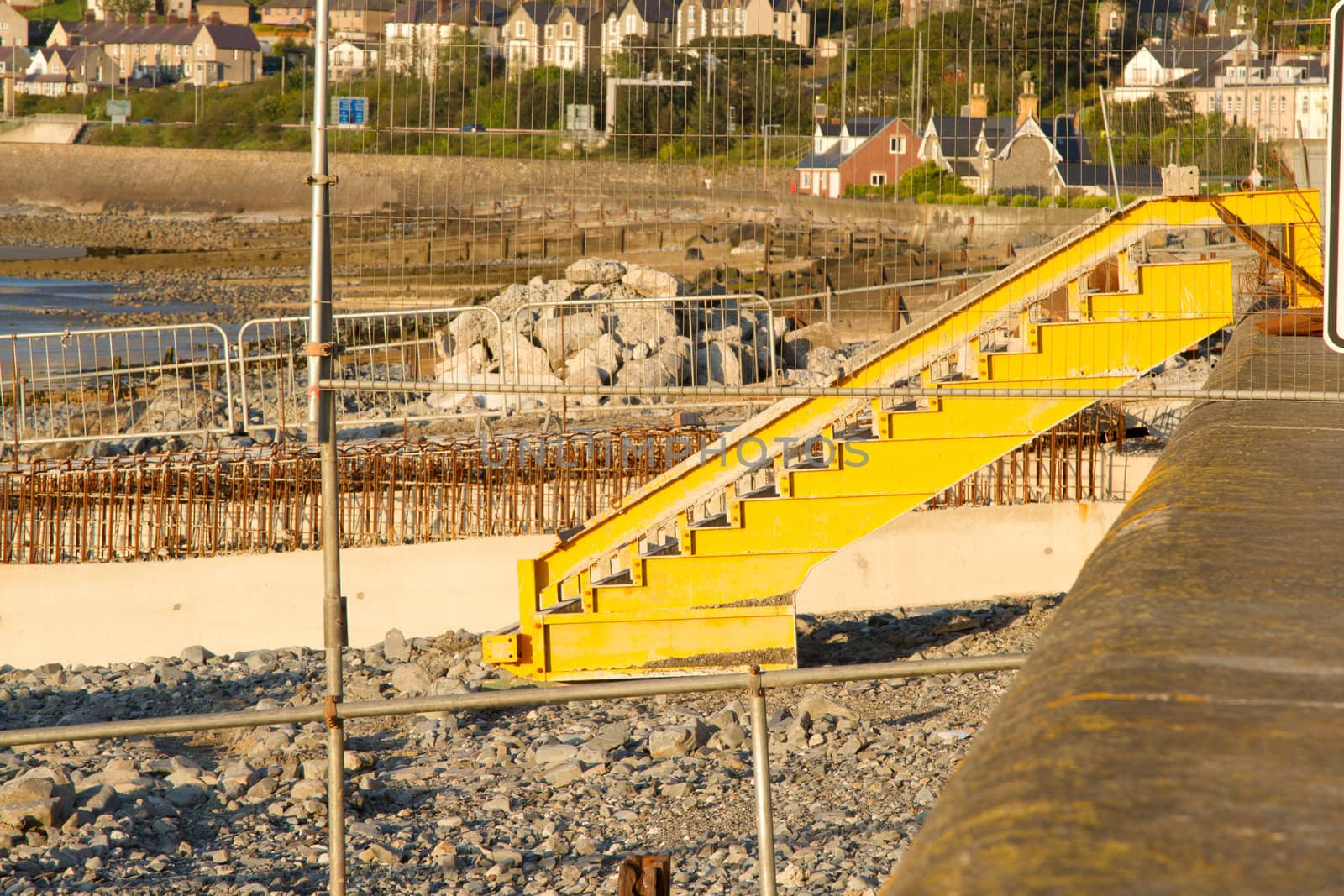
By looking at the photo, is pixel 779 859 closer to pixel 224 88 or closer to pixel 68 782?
pixel 68 782

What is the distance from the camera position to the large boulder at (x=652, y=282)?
744 inches

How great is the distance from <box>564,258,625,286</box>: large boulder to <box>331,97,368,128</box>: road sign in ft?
42.2

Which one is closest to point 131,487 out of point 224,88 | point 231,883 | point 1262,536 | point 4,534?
point 4,534

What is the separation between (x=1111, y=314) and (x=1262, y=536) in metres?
6.47

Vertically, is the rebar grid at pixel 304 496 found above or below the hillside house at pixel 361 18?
below

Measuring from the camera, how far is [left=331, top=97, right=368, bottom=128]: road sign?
21.1 feet

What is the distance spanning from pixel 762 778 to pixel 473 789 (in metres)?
3.33

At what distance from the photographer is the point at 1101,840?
1.40m

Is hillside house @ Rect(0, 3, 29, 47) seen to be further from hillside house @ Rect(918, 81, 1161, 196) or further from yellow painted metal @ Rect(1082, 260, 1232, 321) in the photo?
hillside house @ Rect(918, 81, 1161, 196)

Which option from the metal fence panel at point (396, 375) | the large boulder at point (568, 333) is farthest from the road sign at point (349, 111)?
the large boulder at point (568, 333)

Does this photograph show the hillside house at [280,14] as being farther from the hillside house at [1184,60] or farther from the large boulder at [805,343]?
the hillside house at [1184,60]

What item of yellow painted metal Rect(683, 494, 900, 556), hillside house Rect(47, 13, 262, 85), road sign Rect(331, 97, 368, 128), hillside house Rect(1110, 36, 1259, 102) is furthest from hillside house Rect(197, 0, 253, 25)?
hillside house Rect(1110, 36, 1259, 102)

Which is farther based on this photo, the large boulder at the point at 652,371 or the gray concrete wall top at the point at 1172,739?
the large boulder at the point at 652,371

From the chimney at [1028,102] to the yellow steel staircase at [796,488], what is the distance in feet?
4.58
